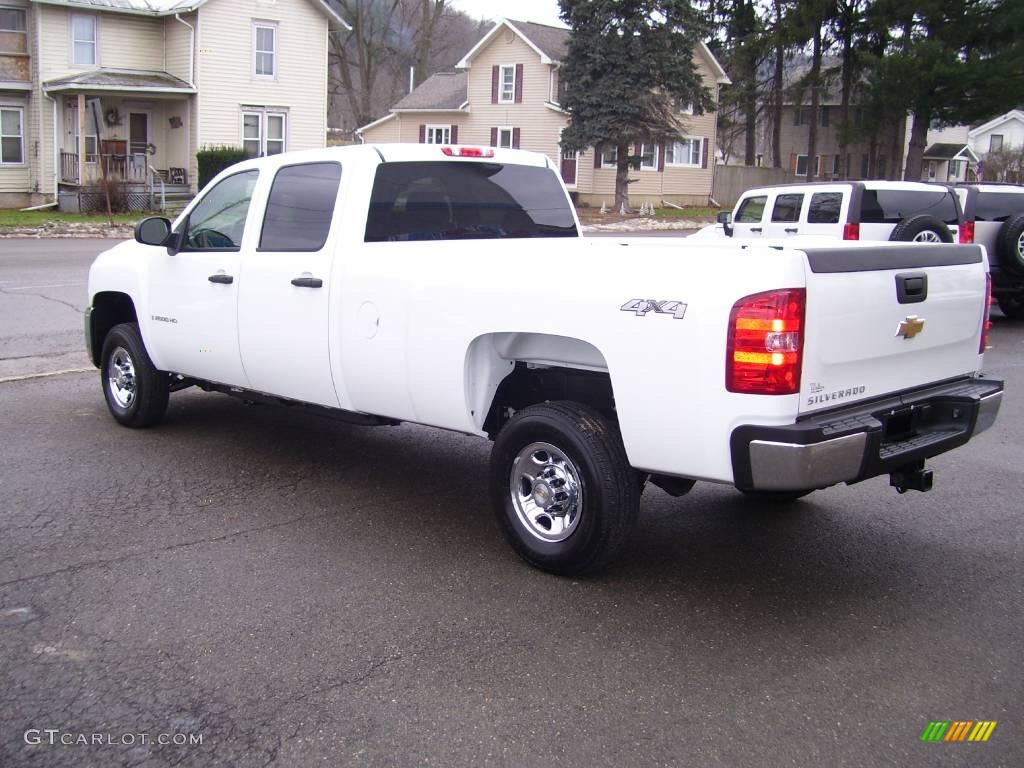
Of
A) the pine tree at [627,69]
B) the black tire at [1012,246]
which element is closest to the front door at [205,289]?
the black tire at [1012,246]

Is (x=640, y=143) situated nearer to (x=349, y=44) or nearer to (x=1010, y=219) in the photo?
(x=1010, y=219)

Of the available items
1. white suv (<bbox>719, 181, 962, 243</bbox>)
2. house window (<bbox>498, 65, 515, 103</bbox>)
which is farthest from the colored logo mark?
house window (<bbox>498, 65, 515, 103</bbox>)

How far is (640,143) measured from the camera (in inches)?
1604

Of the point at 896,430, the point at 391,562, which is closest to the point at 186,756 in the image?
the point at 391,562

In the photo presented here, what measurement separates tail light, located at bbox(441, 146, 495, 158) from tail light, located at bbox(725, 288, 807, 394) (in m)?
2.67

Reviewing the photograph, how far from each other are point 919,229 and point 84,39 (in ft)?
97.5

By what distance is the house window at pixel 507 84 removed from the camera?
46219mm

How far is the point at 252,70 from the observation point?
36.5 metres

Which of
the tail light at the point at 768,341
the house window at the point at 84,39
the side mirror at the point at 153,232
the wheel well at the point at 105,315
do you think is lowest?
the wheel well at the point at 105,315

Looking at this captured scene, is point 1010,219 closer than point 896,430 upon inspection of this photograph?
No

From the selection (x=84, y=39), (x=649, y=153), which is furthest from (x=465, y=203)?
(x=649, y=153)

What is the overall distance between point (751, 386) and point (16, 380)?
729cm

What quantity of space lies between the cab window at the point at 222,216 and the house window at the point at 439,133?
141 ft

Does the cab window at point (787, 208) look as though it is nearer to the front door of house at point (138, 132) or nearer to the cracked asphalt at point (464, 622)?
the cracked asphalt at point (464, 622)
